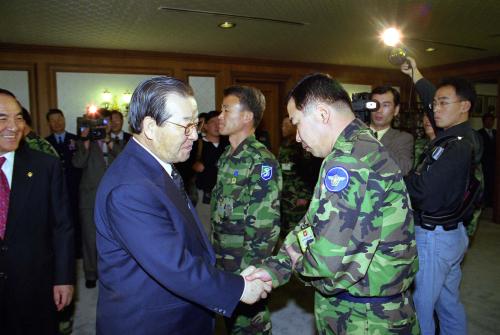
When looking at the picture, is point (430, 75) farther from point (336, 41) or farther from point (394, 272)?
point (394, 272)

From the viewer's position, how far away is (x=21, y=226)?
1.85 meters

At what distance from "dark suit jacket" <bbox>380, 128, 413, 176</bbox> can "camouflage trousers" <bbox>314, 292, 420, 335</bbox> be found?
1.61 m

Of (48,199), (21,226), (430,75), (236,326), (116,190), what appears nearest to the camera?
(116,190)

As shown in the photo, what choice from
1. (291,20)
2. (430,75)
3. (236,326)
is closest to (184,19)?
(291,20)

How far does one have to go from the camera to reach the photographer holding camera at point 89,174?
3.93m

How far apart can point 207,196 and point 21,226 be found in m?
2.63

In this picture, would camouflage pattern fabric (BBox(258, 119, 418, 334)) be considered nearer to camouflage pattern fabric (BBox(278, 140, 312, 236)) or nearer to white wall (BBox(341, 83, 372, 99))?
camouflage pattern fabric (BBox(278, 140, 312, 236))

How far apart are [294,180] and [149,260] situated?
4.01 meters

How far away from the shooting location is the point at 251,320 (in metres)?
2.32

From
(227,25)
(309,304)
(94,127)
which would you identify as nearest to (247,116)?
(309,304)

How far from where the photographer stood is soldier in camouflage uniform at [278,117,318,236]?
499cm

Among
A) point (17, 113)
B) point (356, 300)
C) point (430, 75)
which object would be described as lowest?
point (356, 300)

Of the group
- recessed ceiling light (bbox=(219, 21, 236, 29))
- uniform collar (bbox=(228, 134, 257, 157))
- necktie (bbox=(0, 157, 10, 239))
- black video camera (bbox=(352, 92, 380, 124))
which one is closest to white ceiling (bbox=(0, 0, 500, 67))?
recessed ceiling light (bbox=(219, 21, 236, 29))

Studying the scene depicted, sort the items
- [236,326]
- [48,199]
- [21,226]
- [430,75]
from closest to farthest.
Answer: [21,226]
[48,199]
[236,326]
[430,75]
